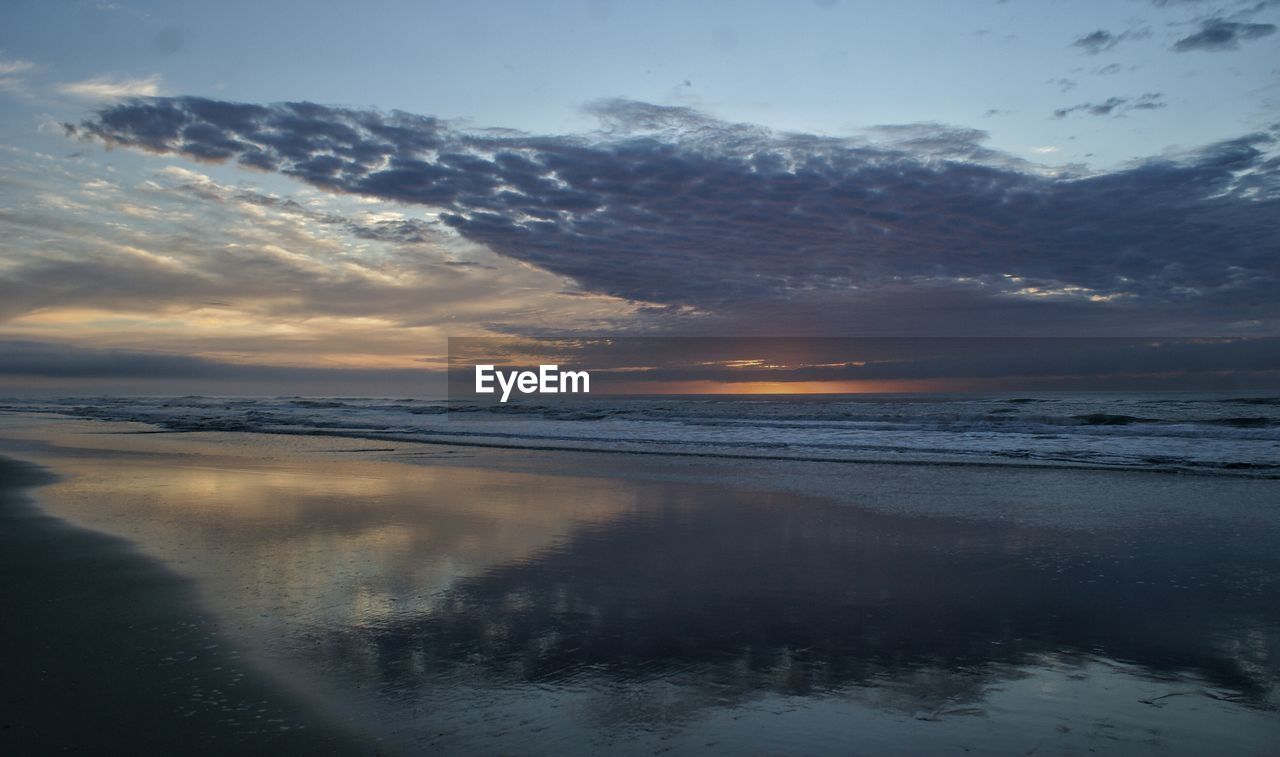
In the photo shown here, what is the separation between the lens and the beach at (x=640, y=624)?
415 cm

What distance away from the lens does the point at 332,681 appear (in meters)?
4.69

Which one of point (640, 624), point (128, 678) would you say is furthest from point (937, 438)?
point (128, 678)

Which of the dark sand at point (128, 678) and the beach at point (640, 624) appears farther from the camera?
the beach at point (640, 624)

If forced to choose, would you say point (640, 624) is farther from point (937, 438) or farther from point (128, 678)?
point (937, 438)

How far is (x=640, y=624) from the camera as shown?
597cm

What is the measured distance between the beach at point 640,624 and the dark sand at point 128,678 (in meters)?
0.02

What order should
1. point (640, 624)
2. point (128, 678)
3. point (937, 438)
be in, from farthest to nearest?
point (937, 438)
point (640, 624)
point (128, 678)

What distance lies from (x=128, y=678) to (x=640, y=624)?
3288 millimetres

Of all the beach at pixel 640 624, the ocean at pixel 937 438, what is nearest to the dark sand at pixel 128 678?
the beach at pixel 640 624

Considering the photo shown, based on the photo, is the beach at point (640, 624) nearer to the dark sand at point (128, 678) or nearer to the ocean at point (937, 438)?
the dark sand at point (128, 678)

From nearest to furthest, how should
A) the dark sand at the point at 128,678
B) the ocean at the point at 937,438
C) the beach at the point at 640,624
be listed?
the dark sand at the point at 128,678 < the beach at the point at 640,624 < the ocean at the point at 937,438

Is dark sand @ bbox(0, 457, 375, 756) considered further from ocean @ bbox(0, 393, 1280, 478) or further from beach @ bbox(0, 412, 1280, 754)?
ocean @ bbox(0, 393, 1280, 478)

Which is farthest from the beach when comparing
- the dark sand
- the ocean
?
the ocean

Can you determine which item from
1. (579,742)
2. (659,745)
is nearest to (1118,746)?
(659,745)
